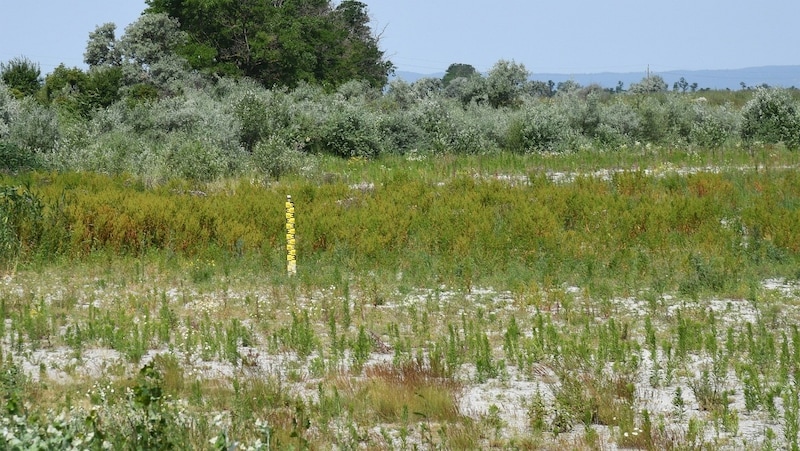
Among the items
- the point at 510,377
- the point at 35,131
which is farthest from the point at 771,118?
the point at 510,377

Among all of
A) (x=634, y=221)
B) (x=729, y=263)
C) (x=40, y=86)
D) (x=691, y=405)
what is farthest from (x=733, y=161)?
(x=40, y=86)

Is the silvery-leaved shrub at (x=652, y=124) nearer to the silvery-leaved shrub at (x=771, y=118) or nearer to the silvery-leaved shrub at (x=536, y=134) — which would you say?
the silvery-leaved shrub at (x=771, y=118)

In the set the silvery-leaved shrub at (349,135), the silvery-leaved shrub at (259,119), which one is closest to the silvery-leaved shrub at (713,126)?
the silvery-leaved shrub at (349,135)

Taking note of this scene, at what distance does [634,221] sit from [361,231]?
13.5ft

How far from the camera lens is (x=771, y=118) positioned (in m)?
28.9

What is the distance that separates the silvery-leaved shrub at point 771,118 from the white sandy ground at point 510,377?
17807mm

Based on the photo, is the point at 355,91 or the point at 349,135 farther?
Answer: the point at 355,91

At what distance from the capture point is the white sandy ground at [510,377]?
6992mm

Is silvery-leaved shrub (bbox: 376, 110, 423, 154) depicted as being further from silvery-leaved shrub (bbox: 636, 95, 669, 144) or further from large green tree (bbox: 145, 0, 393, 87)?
large green tree (bbox: 145, 0, 393, 87)

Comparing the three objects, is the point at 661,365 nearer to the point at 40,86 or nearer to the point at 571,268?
the point at 571,268

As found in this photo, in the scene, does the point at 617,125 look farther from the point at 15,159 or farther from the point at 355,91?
the point at 355,91

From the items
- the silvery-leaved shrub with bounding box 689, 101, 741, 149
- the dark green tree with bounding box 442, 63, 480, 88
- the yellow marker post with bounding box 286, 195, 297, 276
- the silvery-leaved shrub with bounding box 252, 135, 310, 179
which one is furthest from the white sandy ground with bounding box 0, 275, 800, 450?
the dark green tree with bounding box 442, 63, 480, 88

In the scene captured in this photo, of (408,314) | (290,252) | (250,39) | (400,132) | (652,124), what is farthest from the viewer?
(250,39)

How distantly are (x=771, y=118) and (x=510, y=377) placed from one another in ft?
76.4
